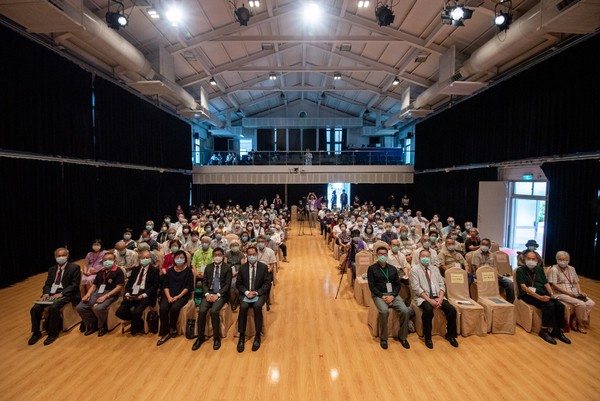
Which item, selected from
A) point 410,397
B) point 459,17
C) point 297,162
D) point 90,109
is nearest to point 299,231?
point 297,162

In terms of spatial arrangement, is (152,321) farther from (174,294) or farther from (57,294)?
(57,294)

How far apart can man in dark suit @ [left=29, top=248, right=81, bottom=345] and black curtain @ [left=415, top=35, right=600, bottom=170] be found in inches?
454

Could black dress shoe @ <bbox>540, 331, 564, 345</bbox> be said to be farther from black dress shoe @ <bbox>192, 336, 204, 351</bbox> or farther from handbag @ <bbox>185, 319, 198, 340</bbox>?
handbag @ <bbox>185, 319, 198, 340</bbox>

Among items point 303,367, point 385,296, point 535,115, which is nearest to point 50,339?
point 303,367

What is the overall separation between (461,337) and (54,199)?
10250 mm

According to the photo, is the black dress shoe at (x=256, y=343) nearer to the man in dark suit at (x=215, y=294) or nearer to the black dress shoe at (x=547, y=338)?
the man in dark suit at (x=215, y=294)

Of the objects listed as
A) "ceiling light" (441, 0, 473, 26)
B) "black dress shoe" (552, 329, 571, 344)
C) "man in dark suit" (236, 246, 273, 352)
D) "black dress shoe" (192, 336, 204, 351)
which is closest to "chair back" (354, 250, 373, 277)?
"man in dark suit" (236, 246, 273, 352)

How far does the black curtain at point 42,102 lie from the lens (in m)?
7.11

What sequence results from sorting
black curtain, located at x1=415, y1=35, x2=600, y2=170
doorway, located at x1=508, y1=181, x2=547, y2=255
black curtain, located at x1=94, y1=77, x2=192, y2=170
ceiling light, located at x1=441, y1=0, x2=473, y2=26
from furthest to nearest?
black curtain, located at x1=94, y1=77, x2=192, y2=170, doorway, located at x1=508, y1=181, x2=547, y2=255, black curtain, located at x1=415, y1=35, x2=600, y2=170, ceiling light, located at x1=441, y1=0, x2=473, y2=26

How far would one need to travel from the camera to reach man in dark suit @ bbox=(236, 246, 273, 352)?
15.4ft

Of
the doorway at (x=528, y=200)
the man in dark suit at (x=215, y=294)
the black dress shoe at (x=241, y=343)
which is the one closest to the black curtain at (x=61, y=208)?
the man in dark suit at (x=215, y=294)

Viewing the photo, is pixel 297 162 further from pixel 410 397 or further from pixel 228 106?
pixel 410 397

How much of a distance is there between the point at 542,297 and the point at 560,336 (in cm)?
61

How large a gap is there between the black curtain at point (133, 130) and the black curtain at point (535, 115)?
1399 centimetres
